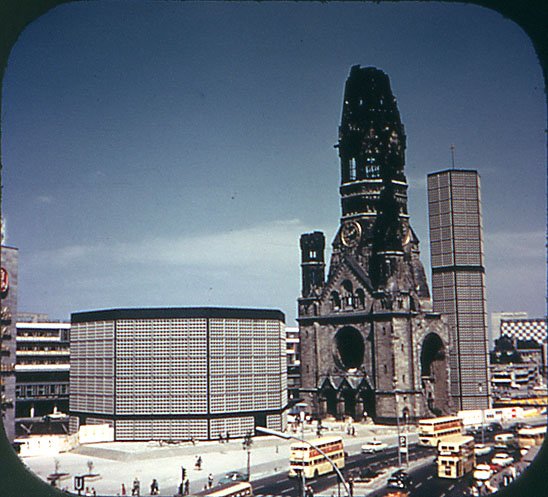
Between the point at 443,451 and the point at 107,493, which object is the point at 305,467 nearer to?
the point at 443,451

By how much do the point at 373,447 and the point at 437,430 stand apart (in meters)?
3.55

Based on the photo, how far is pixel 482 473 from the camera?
27.1m

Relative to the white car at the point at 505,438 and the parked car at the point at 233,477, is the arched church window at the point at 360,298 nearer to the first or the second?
the white car at the point at 505,438

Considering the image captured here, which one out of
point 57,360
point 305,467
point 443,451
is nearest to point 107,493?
point 305,467

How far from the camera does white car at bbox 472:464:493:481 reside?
2675 centimetres

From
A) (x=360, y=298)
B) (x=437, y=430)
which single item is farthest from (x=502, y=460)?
(x=360, y=298)

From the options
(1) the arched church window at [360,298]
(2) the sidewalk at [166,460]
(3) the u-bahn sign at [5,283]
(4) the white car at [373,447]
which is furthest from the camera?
(1) the arched church window at [360,298]

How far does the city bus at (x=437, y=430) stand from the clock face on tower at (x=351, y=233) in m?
18.9

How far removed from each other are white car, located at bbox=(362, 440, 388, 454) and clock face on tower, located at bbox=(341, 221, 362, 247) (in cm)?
1828

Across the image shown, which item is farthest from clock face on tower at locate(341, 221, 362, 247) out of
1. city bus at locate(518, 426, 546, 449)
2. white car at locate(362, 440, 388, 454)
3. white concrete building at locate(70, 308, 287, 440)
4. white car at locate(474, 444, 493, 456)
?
city bus at locate(518, 426, 546, 449)

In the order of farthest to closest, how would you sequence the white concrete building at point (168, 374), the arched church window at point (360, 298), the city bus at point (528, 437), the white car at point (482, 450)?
the arched church window at point (360, 298) < the white concrete building at point (168, 374) < the white car at point (482, 450) < the city bus at point (528, 437)

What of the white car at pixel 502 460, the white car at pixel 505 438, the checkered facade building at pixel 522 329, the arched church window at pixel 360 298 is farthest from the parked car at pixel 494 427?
the checkered facade building at pixel 522 329

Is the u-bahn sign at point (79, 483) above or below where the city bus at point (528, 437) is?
below

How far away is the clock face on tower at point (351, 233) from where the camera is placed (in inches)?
2162
